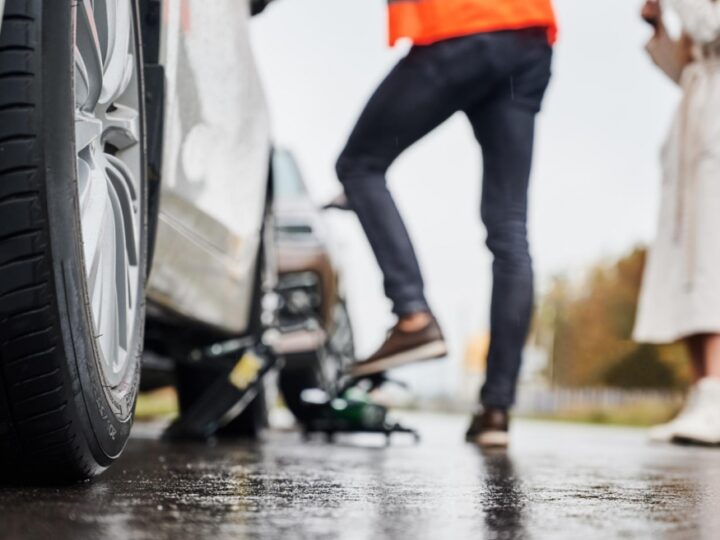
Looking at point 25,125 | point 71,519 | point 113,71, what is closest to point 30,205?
point 25,125

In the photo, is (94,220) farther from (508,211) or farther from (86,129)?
(508,211)

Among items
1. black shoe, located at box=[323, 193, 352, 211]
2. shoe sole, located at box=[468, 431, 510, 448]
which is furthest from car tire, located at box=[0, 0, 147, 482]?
shoe sole, located at box=[468, 431, 510, 448]

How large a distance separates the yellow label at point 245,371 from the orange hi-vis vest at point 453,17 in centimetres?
124

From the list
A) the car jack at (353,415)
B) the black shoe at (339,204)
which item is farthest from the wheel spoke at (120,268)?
the car jack at (353,415)

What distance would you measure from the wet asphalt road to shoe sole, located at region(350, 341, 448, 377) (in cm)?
95

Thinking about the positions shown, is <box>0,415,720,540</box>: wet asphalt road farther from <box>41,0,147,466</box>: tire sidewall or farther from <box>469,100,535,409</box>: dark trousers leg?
<box>469,100,535,409</box>: dark trousers leg

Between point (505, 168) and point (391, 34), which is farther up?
point (391, 34)

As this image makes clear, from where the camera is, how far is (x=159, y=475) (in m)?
2.10

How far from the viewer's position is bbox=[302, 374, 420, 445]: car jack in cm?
472

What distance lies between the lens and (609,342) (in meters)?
40.5

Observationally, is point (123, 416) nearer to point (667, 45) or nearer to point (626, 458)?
point (626, 458)

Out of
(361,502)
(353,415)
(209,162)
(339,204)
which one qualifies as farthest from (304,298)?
(361,502)

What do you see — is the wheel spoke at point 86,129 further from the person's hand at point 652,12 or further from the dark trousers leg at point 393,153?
the person's hand at point 652,12

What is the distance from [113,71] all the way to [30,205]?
1.77 ft
